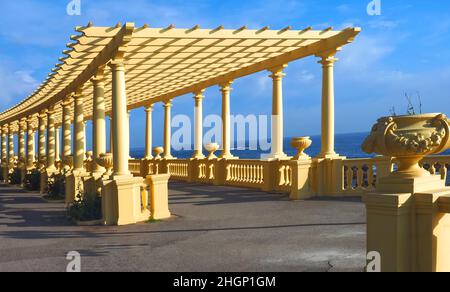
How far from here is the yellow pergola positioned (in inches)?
475

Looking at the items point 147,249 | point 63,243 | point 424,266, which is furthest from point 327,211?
point 424,266

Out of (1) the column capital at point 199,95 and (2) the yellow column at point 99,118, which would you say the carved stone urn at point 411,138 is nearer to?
(2) the yellow column at point 99,118

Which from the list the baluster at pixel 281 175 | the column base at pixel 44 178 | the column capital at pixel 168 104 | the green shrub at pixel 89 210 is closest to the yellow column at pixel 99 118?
the green shrub at pixel 89 210

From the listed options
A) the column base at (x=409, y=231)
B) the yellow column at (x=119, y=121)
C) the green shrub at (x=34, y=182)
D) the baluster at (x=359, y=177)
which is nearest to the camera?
the column base at (x=409, y=231)

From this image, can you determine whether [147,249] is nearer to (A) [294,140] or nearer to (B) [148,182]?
(B) [148,182]

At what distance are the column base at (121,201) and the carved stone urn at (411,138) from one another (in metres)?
7.43

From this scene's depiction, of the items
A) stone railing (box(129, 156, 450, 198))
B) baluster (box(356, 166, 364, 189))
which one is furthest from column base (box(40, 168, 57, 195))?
baluster (box(356, 166, 364, 189))

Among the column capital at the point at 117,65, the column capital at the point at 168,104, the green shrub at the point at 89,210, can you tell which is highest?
the column capital at the point at 168,104

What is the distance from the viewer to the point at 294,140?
15.1 m

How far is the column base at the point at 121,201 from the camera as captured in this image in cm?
1158

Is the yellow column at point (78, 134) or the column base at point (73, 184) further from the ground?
the yellow column at point (78, 134)

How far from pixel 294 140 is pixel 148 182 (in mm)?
4905

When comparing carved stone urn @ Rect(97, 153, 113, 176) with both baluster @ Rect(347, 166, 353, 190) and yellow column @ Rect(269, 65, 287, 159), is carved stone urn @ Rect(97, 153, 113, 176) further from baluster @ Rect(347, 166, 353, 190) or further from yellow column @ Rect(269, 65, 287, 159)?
baluster @ Rect(347, 166, 353, 190)

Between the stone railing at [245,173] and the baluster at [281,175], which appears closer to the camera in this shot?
the baluster at [281,175]
